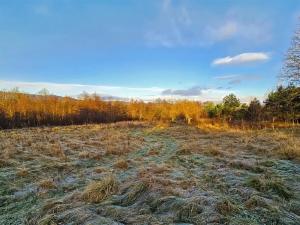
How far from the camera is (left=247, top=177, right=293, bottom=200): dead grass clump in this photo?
5.09m

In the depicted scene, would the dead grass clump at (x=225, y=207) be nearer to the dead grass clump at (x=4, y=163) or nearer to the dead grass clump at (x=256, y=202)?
the dead grass clump at (x=256, y=202)

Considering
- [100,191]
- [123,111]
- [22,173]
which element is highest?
[123,111]

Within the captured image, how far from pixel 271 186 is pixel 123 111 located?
50.2 meters

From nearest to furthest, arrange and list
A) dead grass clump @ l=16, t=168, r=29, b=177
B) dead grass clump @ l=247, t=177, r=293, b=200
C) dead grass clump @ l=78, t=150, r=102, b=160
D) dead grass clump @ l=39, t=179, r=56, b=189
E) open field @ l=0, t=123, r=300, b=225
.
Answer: open field @ l=0, t=123, r=300, b=225
dead grass clump @ l=247, t=177, r=293, b=200
dead grass clump @ l=39, t=179, r=56, b=189
dead grass clump @ l=16, t=168, r=29, b=177
dead grass clump @ l=78, t=150, r=102, b=160

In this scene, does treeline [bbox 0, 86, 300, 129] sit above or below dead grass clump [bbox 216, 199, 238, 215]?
above

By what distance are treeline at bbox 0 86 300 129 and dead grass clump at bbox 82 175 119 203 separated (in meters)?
21.1

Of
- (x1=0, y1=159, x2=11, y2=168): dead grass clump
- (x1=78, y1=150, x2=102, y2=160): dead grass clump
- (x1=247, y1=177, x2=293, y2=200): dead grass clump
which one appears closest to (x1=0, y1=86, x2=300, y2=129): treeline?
(x1=78, y1=150, x2=102, y2=160): dead grass clump

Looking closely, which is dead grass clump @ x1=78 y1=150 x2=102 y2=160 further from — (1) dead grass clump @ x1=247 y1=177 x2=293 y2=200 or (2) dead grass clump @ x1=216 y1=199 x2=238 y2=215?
(2) dead grass clump @ x1=216 y1=199 x2=238 y2=215

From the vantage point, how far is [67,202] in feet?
16.0

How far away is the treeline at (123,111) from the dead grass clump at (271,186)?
19.4m

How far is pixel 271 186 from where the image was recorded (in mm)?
5371

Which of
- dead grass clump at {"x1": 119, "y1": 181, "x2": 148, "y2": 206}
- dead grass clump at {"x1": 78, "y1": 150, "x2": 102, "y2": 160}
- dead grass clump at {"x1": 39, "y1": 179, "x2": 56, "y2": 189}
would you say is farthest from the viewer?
dead grass clump at {"x1": 78, "y1": 150, "x2": 102, "y2": 160}

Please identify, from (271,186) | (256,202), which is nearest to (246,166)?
(271,186)

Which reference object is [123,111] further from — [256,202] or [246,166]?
[256,202]
